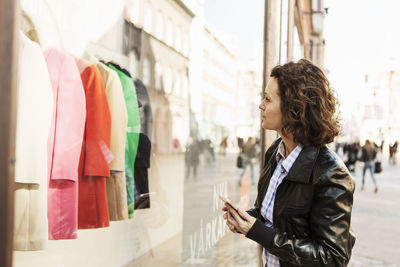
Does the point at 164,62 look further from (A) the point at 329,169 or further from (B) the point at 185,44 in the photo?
(A) the point at 329,169

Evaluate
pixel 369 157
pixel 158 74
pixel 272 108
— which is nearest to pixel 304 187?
pixel 272 108

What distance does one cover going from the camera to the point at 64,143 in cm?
212

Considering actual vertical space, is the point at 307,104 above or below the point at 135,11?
below

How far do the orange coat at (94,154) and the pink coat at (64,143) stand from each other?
117 millimetres

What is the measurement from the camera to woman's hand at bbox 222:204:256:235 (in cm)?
168

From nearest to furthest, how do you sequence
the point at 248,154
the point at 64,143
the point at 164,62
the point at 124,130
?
the point at 64,143 → the point at 124,130 → the point at 164,62 → the point at 248,154

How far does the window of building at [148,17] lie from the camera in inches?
134

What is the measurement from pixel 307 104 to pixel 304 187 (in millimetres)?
311

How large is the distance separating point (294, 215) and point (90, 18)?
2.06 metres

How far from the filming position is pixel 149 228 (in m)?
3.57

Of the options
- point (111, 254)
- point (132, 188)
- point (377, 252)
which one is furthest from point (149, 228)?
point (377, 252)

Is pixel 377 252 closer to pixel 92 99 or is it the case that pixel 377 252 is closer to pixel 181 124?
pixel 181 124

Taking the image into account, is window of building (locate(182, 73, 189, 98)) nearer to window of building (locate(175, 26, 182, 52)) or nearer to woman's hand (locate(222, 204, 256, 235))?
window of building (locate(175, 26, 182, 52))

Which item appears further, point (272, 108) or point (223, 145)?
point (223, 145)
